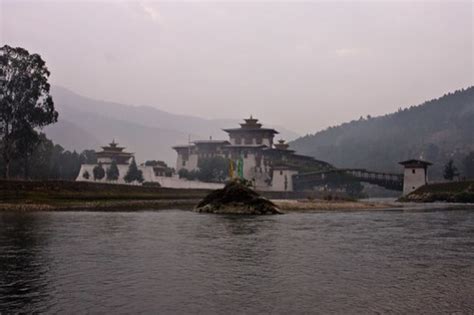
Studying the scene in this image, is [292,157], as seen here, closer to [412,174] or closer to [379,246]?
[412,174]

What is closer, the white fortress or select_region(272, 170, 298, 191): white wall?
the white fortress

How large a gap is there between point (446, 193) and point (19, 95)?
7338 cm

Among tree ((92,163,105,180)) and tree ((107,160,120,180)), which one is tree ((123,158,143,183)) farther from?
tree ((92,163,105,180))

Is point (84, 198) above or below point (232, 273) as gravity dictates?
above

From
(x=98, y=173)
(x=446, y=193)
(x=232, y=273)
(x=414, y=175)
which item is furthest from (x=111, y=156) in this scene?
(x=232, y=273)

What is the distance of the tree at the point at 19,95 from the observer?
6025 cm

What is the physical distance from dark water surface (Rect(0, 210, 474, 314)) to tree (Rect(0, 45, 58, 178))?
41.2m

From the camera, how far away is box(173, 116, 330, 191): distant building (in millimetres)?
114938

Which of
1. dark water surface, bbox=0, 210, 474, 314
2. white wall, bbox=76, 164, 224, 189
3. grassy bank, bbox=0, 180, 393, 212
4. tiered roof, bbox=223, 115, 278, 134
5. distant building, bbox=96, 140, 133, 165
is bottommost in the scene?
dark water surface, bbox=0, 210, 474, 314

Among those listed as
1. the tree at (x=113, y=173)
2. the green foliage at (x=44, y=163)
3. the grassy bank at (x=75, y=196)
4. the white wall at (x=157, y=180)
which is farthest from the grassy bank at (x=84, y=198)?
the tree at (x=113, y=173)

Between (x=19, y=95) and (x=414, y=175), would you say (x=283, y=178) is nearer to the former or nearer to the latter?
(x=414, y=175)

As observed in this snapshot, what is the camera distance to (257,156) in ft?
409

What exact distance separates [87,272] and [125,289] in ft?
8.84

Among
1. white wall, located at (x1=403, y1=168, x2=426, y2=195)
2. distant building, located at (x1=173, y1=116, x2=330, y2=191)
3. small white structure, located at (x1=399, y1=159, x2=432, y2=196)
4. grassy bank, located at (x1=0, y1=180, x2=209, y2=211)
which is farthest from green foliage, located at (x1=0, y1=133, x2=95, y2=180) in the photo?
white wall, located at (x1=403, y1=168, x2=426, y2=195)
